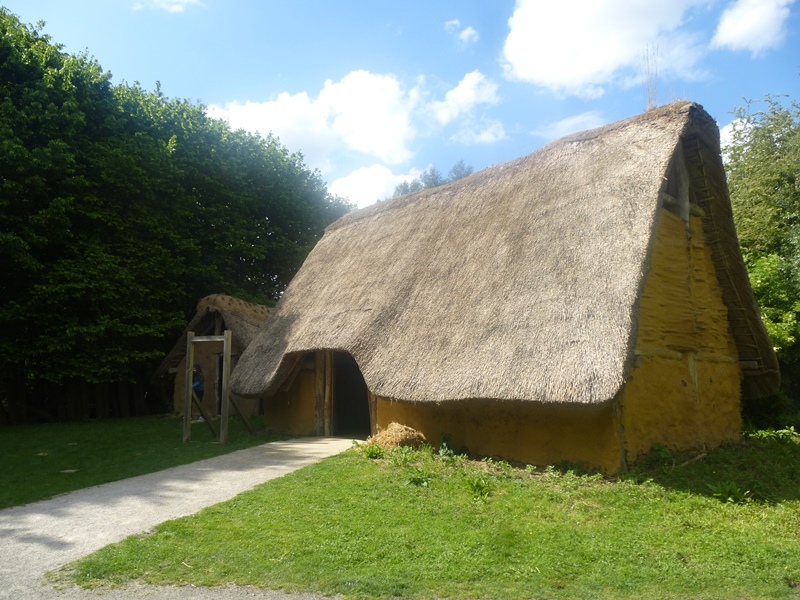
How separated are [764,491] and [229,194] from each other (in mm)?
20659

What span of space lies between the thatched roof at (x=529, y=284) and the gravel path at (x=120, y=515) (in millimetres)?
2421

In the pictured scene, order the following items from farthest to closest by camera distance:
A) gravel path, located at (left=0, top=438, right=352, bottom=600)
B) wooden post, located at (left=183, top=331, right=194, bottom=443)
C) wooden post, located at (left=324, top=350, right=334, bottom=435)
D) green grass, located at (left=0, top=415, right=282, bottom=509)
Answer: wooden post, located at (left=324, top=350, right=334, bottom=435) < wooden post, located at (left=183, top=331, right=194, bottom=443) < green grass, located at (left=0, top=415, right=282, bottom=509) < gravel path, located at (left=0, top=438, right=352, bottom=600)

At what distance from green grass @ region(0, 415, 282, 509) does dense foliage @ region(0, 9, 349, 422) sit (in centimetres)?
247

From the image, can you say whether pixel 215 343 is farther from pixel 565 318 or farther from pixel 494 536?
pixel 494 536

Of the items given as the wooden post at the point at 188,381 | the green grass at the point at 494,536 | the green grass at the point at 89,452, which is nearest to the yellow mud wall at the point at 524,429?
the green grass at the point at 494,536

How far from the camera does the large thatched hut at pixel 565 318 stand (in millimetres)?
8133

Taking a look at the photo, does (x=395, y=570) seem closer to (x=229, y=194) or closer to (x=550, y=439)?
(x=550, y=439)

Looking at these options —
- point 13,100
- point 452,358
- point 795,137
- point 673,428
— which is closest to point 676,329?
point 673,428

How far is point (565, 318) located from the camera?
8.39 m

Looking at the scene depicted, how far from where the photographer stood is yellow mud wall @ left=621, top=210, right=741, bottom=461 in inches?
339

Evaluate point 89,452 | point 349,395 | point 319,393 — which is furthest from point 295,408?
point 89,452

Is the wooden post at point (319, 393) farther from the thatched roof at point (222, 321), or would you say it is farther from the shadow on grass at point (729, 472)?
the shadow on grass at point (729, 472)

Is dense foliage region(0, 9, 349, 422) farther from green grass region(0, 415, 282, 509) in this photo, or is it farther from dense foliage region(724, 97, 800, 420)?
dense foliage region(724, 97, 800, 420)

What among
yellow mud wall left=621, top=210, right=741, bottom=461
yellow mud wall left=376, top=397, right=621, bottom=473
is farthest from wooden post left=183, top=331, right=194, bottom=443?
yellow mud wall left=621, top=210, right=741, bottom=461
